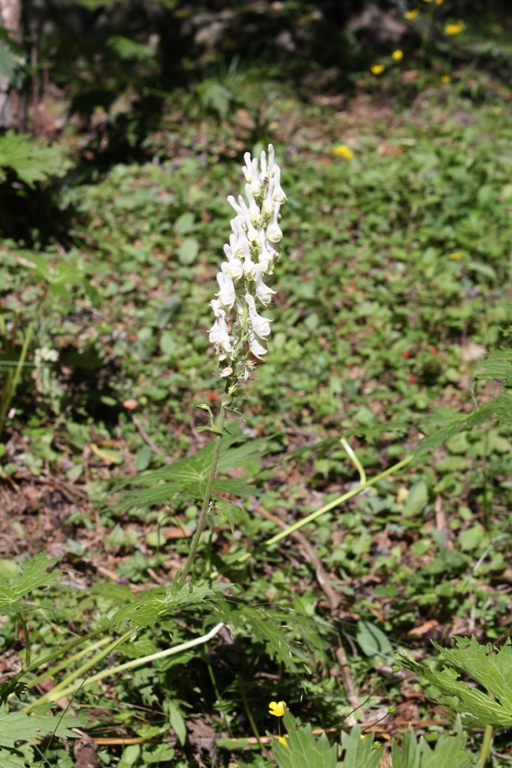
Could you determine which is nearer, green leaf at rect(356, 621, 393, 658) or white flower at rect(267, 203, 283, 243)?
white flower at rect(267, 203, 283, 243)

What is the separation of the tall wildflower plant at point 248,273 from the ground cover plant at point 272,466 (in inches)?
1.8

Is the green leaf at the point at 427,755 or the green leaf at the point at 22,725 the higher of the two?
the green leaf at the point at 427,755

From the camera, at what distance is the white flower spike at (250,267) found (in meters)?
1.68

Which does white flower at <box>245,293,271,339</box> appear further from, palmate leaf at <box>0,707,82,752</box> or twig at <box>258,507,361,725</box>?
twig at <box>258,507,361,725</box>

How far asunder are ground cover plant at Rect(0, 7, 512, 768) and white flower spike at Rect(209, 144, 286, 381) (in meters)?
0.05

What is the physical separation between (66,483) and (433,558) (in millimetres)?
1761

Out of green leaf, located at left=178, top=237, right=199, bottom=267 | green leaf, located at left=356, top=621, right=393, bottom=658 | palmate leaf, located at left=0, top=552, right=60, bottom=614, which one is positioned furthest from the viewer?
green leaf, located at left=178, top=237, right=199, bottom=267

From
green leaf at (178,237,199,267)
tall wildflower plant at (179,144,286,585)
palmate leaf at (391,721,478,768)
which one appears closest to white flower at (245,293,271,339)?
tall wildflower plant at (179,144,286,585)

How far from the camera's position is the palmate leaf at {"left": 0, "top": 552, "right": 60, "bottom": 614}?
1767 mm

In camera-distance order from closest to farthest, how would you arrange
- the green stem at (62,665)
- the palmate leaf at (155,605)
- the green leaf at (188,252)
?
the palmate leaf at (155,605) < the green stem at (62,665) < the green leaf at (188,252)

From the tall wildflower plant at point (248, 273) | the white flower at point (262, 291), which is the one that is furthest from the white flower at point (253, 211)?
the white flower at point (262, 291)

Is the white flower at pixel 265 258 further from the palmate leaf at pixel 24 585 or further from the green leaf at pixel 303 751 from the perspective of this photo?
the green leaf at pixel 303 751

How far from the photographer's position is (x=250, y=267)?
1.66m

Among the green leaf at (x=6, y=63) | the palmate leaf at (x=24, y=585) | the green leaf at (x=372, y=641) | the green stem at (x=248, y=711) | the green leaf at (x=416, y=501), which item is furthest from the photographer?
the green leaf at (x=6, y=63)
